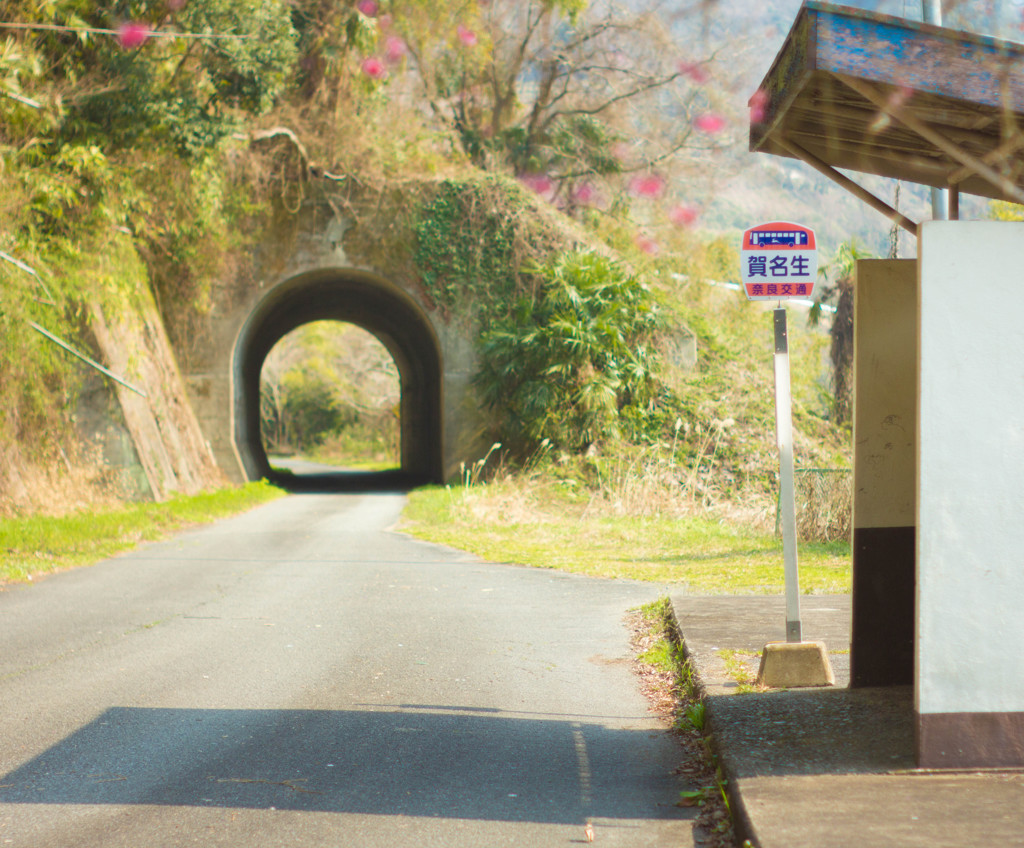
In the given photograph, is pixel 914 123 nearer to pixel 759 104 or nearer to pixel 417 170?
pixel 759 104

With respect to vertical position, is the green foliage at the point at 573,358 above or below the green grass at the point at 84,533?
above

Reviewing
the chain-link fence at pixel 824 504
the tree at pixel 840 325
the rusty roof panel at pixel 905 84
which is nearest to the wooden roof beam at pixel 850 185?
the rusty roof panel at pixel 905 84

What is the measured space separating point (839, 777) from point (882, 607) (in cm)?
127

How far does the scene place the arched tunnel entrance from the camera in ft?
69.7

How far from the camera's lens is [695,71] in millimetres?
25484

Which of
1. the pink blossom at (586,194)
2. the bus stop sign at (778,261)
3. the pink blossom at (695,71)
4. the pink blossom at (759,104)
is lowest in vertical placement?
the bus stop sign at (778,261)

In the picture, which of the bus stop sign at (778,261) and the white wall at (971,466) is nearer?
the white wall at (971,466)

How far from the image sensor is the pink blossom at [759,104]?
4.15m

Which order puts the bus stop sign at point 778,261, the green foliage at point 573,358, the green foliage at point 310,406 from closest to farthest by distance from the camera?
the bus stop sign at point 778,261, the green foliage at point 573,358, the green foliage at point 310,406

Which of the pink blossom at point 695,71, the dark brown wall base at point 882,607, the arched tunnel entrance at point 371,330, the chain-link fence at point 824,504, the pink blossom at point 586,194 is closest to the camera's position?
the dark brown wall base at point 882,607

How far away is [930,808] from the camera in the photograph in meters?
3.31

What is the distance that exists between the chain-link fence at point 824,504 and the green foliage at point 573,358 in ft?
19.0

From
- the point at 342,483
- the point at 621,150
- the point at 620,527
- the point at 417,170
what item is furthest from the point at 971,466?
the point at 621,150

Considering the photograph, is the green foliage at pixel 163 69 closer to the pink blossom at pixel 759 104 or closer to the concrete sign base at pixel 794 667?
the pink blossom at pixel 759 104
